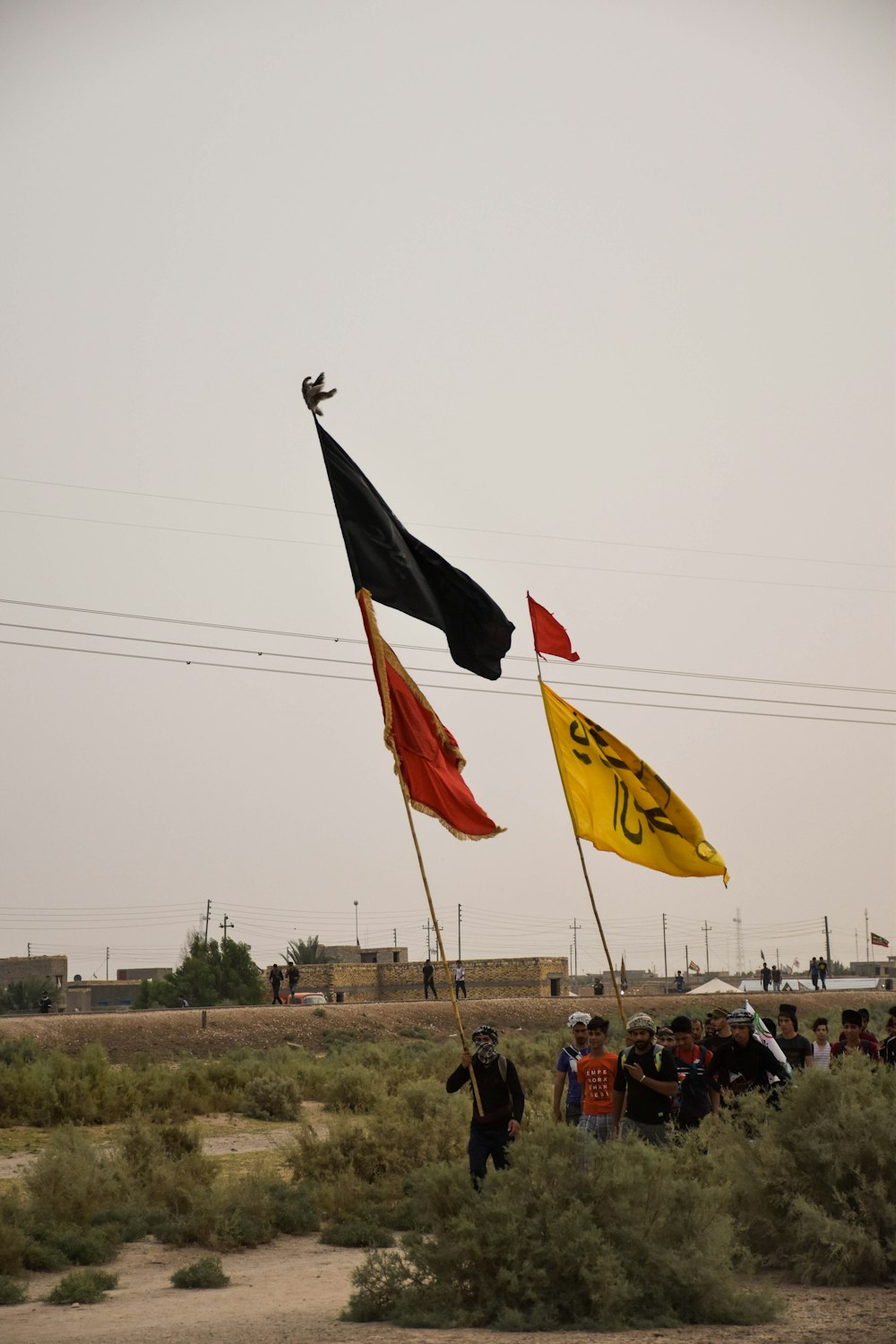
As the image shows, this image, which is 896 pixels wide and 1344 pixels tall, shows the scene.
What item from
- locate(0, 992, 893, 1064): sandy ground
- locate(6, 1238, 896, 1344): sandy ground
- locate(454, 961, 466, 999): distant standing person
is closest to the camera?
locate(6, 1238, 896, 1344): sandy ground

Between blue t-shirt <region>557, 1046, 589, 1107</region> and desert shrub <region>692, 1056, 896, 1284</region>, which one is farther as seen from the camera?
blue t-shirt <region>557, 1046, 589, 1107</region>

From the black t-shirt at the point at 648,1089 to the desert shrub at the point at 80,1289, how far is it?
4.68m

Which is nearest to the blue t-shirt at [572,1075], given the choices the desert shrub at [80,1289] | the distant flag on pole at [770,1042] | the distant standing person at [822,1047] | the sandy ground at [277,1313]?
the distant flag on pole at [770,1042]

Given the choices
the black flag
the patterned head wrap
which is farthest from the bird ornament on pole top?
the patterned head wrap

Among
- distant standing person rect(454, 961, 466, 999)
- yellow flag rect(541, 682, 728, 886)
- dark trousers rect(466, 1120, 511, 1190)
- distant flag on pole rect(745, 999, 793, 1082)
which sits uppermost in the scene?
yellow flag rect(541, 682, 728, 886)

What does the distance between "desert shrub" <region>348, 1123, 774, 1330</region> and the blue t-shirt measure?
1.98 metres

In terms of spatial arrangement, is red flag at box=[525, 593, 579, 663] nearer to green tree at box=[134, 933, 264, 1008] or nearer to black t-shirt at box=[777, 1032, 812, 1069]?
black t-shirt at box=[777, 1032, 812, 1069]

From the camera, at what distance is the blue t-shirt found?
12.7 m

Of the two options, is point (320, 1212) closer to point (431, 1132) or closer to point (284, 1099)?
point (431, 1132)

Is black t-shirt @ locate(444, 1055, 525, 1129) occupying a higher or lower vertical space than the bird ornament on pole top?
lower

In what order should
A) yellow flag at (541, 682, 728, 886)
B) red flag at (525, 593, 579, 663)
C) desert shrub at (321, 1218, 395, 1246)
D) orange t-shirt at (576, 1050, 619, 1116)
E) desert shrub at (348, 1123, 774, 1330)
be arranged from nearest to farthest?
desert shrub at (348, 1123, 774, 1330), orange t-shirt at (576, 1050, 619, 1116), yellow flag at (541, 682, 728, 886), desert shrub at (321, 1218, 395, 1246), red flag at (525, 593, 579, 663)

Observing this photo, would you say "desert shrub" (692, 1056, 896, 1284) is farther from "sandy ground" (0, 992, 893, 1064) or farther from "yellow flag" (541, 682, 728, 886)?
"sandy ground" (0, 992, 893, 1064)

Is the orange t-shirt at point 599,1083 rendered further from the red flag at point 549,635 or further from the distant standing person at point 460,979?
the distant standing person at point 460,979

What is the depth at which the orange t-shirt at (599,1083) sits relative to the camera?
12.0 meters
